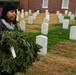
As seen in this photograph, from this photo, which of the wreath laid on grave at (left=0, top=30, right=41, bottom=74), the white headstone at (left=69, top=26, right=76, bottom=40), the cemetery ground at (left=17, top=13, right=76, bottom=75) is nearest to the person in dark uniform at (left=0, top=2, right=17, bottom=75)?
the wreath laid on grave at (left=0, top=30, right=41, bottom=74)

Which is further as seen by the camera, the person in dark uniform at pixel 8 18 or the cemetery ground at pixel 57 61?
the cemetery ground at pixel 57 61

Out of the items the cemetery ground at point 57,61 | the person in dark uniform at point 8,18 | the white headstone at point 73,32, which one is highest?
the person in dark uniform at point 8,18

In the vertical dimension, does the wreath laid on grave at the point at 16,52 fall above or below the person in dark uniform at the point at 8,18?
below

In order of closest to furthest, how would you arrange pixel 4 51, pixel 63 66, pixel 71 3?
1. pixel 4 51
2. pixel 63 66
3. pixel 71 3

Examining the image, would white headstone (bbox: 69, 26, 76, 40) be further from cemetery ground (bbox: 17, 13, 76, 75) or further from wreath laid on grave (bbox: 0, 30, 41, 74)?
wreath laid on grave (bbox: 0, 30, 41, 74)

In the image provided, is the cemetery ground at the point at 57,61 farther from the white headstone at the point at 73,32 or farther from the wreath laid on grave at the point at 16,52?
the wreath laid on grave at the point at 16,52

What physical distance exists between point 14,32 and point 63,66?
9.81ft

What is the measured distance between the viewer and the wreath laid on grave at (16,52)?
362cm

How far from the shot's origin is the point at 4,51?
3652 millimetres

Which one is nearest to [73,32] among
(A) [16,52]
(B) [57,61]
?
(B) [57,61]

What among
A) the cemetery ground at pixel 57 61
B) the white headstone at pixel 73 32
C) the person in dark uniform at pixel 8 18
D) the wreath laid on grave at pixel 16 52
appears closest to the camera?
the wreath laid on grave at pixel 16 52

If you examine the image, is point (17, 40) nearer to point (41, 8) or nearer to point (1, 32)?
point (1, 32)

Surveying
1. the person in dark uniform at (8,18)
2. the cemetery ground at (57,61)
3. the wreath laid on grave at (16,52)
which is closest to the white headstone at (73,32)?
the cemetery ground at (57,61)

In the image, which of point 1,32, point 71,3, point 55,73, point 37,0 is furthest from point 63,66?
point 37,0
